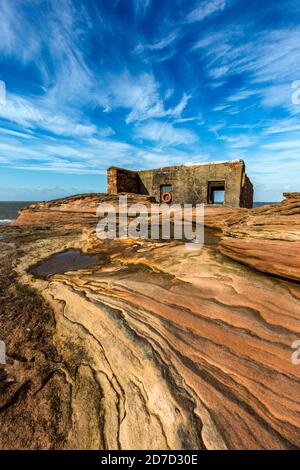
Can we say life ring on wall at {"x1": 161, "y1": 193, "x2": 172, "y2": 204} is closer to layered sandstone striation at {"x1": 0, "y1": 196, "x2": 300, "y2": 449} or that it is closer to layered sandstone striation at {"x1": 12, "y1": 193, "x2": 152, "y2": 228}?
layered sandstone striation at {"x1": 12, "y1": 193, "x2": 152, "y2": 228}

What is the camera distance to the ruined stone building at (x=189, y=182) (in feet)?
53.0

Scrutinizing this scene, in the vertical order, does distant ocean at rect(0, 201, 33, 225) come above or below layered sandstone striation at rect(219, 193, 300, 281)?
above

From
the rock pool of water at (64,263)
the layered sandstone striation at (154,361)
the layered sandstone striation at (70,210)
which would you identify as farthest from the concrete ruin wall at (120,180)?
the layered sandstone striation at (154,361)

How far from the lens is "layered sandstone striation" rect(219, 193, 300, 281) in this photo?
3.99 m

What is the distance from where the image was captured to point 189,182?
58.7 feet

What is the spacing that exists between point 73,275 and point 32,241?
4531mm

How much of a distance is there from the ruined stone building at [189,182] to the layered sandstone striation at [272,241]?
10.0m

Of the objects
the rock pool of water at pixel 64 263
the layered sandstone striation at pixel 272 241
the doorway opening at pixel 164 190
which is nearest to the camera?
the layered sandstone striation at pixel 272 241

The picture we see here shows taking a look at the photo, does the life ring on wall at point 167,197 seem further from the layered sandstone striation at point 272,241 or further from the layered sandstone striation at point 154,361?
the layered sandstone striation at point 154,361

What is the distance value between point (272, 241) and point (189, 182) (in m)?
14.0

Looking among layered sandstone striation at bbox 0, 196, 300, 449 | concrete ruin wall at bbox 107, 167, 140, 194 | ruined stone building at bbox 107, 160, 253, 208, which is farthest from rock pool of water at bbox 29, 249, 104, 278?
concrete ruin wall at bbox 107, 167, 140, 194

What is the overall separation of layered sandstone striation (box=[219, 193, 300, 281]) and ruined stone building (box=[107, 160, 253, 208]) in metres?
10.0

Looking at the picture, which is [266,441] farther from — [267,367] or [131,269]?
[131,269]

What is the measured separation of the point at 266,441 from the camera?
1795mm
